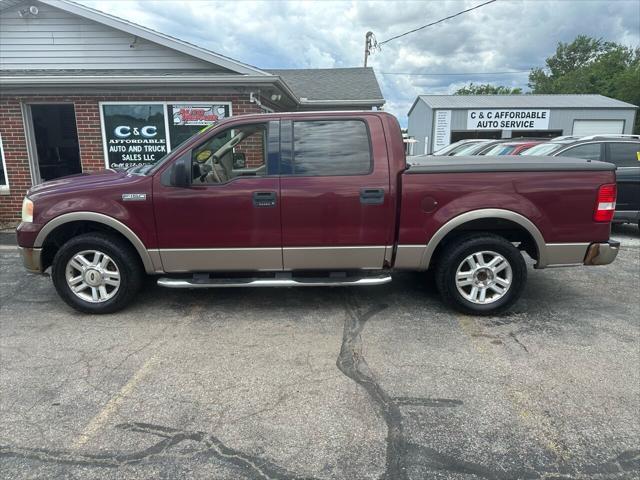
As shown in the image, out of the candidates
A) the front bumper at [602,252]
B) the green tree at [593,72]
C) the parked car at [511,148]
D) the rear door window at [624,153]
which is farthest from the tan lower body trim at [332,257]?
A: the green tree at [593,72]

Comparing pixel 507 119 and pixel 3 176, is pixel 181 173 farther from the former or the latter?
pixel 507 119

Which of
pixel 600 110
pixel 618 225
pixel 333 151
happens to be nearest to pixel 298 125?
pixel 333 151

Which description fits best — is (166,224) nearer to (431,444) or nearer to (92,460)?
(92,460)

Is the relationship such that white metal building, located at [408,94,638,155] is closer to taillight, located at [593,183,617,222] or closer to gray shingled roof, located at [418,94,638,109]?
gray shingled roof, located at [418,94,638,109]

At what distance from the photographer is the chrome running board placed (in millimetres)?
4355

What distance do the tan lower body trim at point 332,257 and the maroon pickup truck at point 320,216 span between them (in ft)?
0.04

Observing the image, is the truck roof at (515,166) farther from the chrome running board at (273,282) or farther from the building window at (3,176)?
the building window at (3,176)

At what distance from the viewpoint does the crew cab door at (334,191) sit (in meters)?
4.25

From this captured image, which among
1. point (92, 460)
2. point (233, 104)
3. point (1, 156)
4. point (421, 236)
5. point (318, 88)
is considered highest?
point (318, 88)

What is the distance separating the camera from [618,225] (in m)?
9.76

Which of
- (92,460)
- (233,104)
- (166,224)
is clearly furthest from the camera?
(233,104)

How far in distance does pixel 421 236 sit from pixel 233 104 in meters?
5.71

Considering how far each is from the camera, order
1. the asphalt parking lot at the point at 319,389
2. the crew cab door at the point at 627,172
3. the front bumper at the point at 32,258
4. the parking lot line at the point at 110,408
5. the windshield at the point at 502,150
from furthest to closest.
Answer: the windshield at the point at 502,150 → the crew cab door at the point at 627,172 → the front bumper at the point at 32,258 → the parking lot line at the point at 110,408 → the asphalt parking lot at the point at 319,389

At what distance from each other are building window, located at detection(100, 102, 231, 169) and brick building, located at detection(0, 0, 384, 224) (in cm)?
2
